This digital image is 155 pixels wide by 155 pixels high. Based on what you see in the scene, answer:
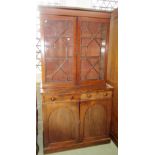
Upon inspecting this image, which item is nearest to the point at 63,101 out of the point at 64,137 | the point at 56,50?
the point at 64,137

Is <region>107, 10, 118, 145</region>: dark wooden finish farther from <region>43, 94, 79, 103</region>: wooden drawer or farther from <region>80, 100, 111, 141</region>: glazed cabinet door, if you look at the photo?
<region>43, 94, 79, 103</region>: wooden drawer

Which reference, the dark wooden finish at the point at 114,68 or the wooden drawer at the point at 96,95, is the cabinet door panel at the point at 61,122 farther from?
the dark wooden finish at the point at 114,68

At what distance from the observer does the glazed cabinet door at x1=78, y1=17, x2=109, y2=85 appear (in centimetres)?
202

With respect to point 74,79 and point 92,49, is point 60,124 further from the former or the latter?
point 92,49

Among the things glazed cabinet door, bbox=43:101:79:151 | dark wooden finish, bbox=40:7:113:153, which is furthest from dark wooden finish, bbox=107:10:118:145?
glazed cabinet door, bbox=43:101:79:151

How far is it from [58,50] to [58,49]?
0.01m

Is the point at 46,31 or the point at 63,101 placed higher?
the point at 46,31

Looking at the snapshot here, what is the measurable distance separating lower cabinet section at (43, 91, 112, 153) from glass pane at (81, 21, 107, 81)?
0.30 meters
